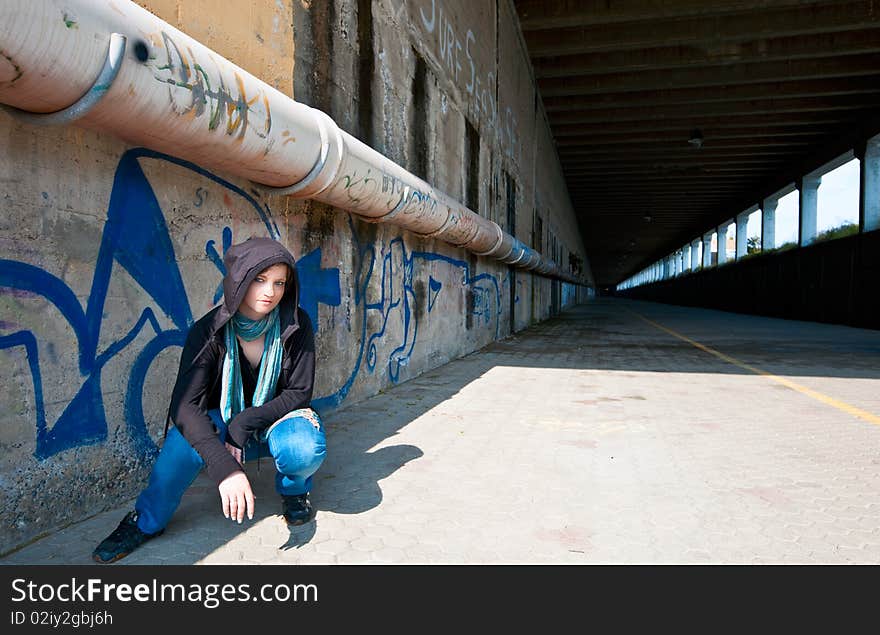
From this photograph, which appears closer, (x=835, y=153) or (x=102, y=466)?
(x=102, y=466)

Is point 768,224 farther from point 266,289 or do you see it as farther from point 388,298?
point 266,289

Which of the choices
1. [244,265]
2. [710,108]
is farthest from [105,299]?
[710,108]

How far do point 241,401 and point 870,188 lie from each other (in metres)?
21.6

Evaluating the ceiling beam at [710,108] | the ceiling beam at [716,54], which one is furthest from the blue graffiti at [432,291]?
the ceiling beam at [710,108]

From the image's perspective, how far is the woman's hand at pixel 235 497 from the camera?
213 centimetres

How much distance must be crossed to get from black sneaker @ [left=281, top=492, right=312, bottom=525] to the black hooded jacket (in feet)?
1.45

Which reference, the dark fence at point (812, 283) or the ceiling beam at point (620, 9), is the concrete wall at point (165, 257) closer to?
the ceiling beam at point (620, 9)

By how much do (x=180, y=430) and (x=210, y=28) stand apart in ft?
8.18

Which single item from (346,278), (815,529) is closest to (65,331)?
(346,278)

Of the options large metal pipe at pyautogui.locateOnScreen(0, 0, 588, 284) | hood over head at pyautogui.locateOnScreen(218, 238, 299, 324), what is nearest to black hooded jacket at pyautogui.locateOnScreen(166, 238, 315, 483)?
hood over head at pyautogui.locateOnScreen(218, 238, 299, 324)

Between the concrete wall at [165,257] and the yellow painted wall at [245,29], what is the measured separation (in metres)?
0.01

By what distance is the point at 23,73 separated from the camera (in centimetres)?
199
